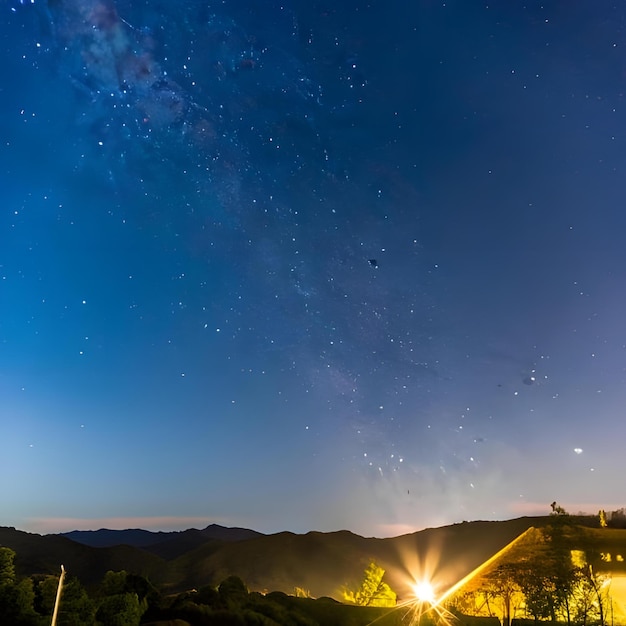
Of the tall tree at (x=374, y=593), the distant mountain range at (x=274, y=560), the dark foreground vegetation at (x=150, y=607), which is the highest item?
the dark foreground vegetation at (x=150, y=607)

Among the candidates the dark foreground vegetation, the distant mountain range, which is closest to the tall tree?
the dark foreground vegetation

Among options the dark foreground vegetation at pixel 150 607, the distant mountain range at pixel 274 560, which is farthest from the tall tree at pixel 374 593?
the distant mountain range at pixel 274 560

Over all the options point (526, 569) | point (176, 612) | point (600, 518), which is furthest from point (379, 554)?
point (176, 612)

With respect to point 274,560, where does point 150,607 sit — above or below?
above

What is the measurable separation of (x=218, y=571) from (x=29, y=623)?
114 metres

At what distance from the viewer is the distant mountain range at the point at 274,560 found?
424ft

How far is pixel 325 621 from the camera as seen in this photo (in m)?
45.7

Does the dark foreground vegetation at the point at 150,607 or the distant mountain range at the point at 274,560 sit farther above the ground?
the dark foreground vegetation at the point at 150,607

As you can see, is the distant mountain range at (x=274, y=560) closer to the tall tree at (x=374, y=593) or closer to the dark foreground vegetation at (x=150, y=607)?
the tall tree at (x=374, y=593)

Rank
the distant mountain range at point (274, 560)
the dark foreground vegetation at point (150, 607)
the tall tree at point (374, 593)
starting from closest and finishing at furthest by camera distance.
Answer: the dark foreground vegetation at point (150, 607), the tall tree at point (374, 593), the distant mountain range at point (274, 560)

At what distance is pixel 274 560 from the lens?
142 meters

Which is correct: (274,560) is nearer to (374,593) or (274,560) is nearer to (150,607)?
(374,593)

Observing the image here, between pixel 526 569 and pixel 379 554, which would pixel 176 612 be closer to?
pixel 526 569

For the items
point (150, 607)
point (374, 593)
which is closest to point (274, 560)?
point (374, 593)
